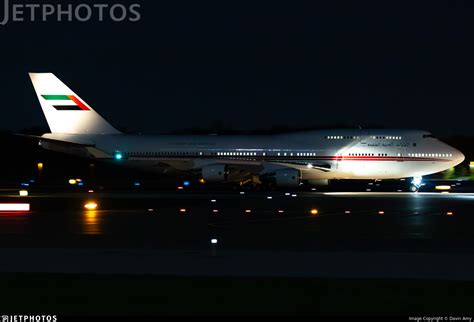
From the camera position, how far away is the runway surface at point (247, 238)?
627 inches

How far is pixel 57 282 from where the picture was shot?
551 inches

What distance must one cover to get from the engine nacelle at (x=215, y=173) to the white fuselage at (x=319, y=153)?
75cm

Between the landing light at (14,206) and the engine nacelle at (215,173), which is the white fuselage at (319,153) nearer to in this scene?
the engine nacelle at (215,173)

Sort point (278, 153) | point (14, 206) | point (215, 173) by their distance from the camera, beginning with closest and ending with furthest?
point (14, 206), point (215, 173), point (278, 153)

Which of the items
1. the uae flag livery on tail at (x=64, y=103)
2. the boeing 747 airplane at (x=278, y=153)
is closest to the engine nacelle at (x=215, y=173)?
the boeing 747 airplane at (x=278, y=153)

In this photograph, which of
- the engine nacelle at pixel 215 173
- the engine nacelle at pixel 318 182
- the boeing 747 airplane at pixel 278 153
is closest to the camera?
the engine nacelle at pixel 215 173

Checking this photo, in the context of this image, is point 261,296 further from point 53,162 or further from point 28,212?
point 53,162

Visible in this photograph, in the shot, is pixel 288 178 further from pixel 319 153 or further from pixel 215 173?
pixel 215 173

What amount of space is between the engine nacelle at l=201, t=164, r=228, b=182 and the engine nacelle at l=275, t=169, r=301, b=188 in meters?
3.19

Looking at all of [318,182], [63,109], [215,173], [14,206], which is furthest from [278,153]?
[14,206]

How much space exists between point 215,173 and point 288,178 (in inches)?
177

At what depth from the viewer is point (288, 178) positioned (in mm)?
50719

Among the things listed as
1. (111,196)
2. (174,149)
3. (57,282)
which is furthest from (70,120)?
(57,282)

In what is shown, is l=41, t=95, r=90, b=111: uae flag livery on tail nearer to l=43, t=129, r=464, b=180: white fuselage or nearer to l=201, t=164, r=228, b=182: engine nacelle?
l=43, t=129, r=464, b=180: white fuselage
